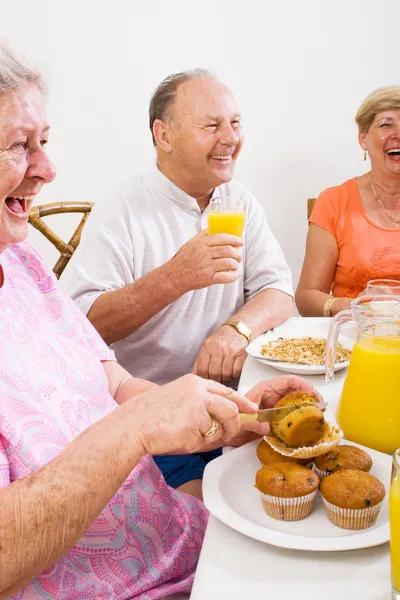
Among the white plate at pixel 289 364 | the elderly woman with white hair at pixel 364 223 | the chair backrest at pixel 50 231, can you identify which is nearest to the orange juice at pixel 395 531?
the white plate at pixel 289 364

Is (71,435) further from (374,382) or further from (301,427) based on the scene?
(374,382)

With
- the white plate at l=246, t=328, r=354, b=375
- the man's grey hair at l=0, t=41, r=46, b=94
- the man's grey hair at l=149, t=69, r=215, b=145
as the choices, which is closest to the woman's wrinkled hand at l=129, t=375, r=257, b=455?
the white plate at l=246, t=328, r=354, b=375

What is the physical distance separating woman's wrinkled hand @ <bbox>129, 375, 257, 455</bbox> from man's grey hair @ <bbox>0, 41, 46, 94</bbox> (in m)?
0.56

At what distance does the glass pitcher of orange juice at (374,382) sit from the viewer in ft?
3.17

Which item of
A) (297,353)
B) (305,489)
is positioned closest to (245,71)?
(297,353)

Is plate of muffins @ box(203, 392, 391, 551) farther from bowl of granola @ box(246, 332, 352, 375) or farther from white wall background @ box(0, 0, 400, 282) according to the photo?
white wall background @ box(0, 0, 400, 282)

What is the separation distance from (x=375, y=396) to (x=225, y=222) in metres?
0.75

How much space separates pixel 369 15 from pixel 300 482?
110 inches

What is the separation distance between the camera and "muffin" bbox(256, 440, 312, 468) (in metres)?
0.89

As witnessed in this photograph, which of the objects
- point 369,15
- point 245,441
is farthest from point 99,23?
point 245,441

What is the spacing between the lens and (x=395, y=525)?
26.0 inches

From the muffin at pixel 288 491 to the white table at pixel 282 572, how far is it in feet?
0.20

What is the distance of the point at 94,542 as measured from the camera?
100 centimetres

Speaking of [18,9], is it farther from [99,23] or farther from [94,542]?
[94,542]
